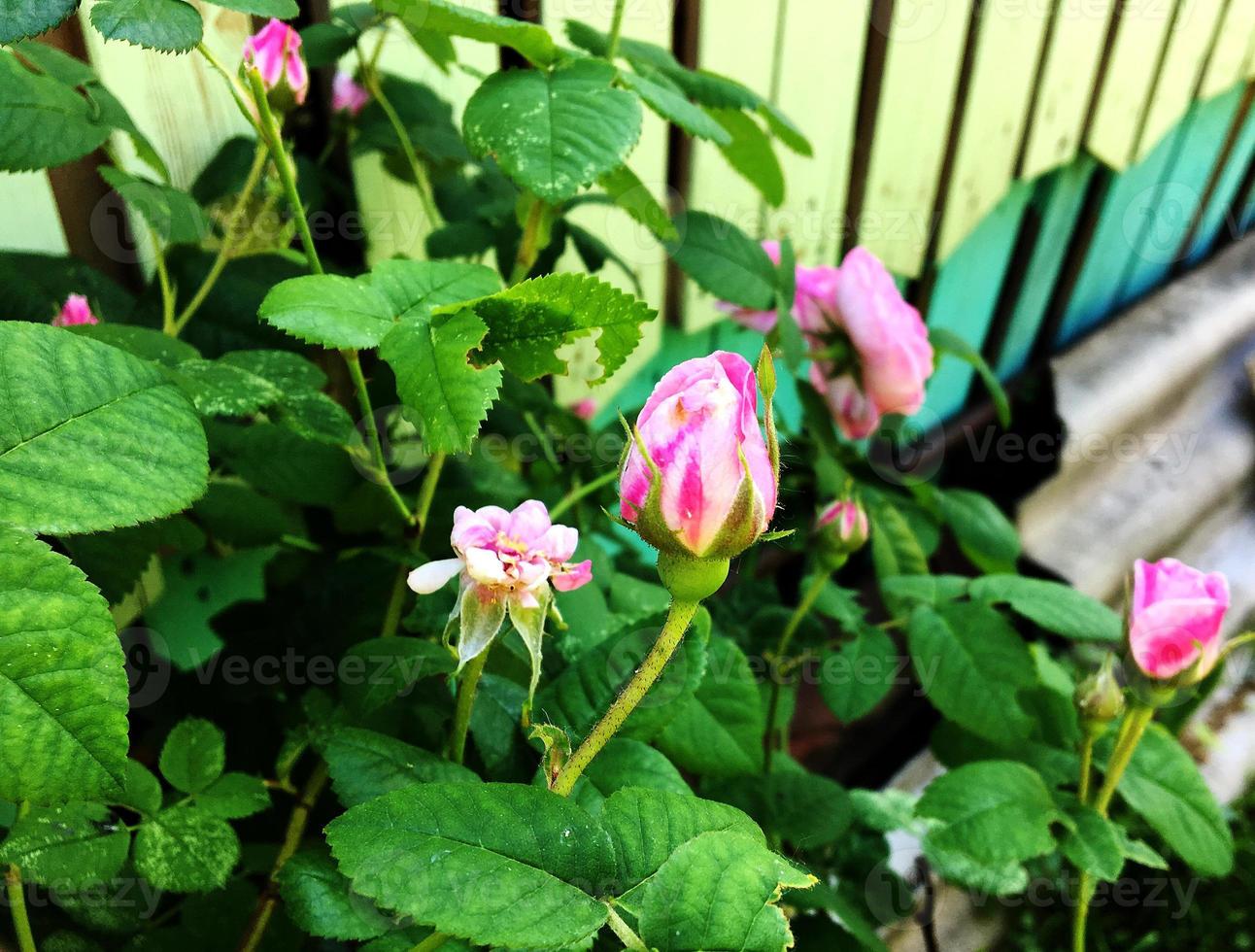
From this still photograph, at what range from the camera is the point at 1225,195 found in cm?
231

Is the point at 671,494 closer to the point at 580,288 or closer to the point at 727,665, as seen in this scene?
the point at 580,288

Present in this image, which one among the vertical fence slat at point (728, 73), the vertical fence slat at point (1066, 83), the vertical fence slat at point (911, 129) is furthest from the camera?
the vertical fence slat at point (1066, 83)

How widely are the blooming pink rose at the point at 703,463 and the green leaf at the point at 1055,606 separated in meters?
0.47

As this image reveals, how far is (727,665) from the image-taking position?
1.90ft

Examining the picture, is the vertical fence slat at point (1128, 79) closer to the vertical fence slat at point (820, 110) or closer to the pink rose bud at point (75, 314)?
the vertical fence slat at point (820, 110)

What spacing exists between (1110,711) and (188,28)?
66 centimetres

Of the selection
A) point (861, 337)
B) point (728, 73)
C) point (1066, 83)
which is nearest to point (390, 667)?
point (861, 337)

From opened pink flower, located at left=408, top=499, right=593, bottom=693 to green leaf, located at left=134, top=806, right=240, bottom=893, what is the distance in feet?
0.54

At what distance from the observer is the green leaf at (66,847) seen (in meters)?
0.42

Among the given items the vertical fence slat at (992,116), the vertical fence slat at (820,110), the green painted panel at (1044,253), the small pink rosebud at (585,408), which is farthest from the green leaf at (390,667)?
the green painted panel at (1044,253)

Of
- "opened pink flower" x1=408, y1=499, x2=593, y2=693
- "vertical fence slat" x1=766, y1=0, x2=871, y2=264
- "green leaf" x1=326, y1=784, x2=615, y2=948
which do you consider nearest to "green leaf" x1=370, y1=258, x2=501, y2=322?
"opened pink flower" x1=408, y1=499, x2=593, y2=693

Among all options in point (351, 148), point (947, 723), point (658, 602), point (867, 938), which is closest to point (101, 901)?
point (658, 602)

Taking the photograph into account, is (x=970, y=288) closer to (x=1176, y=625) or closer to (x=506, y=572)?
(x=1176, y=625)

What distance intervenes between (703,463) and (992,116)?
1433 millimetres
